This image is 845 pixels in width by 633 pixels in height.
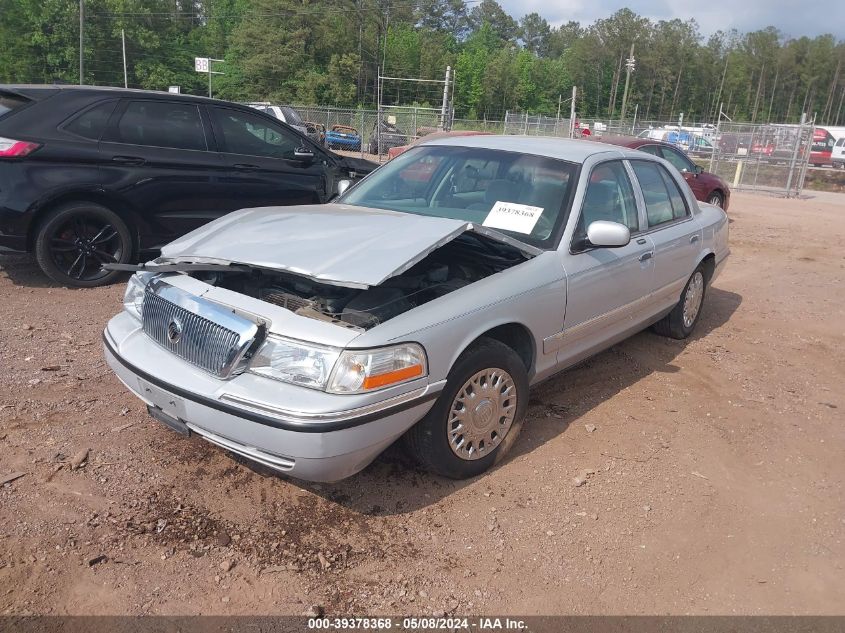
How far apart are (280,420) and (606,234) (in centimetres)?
212

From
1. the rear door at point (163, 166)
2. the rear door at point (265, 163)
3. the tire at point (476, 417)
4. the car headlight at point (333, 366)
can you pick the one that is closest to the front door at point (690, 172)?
the rear door at point (265, 163)

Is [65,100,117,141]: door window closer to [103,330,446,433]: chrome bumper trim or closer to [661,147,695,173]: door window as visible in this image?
[103,330,446,433]: chrome bumper trim

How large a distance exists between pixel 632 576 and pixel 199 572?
180 cm

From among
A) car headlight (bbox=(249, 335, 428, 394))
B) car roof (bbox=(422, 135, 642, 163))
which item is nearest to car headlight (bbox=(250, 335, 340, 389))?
car headlight (bbox=(249, 335, 428, 394))

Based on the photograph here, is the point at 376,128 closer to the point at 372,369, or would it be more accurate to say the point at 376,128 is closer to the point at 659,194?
the point at 659,194

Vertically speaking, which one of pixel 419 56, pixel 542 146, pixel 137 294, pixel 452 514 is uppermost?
pixel 419 56

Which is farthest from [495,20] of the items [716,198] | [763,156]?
[716,198]

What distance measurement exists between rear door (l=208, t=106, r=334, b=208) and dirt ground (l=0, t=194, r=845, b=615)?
2.61m

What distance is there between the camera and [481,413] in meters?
3.35

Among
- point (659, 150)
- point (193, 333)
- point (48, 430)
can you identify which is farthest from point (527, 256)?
point (659, 150)

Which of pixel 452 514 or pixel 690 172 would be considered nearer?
pixel 452 514

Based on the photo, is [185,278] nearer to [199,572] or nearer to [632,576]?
[199,572]

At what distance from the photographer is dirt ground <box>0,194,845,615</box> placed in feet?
8.73

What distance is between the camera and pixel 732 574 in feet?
9.52
